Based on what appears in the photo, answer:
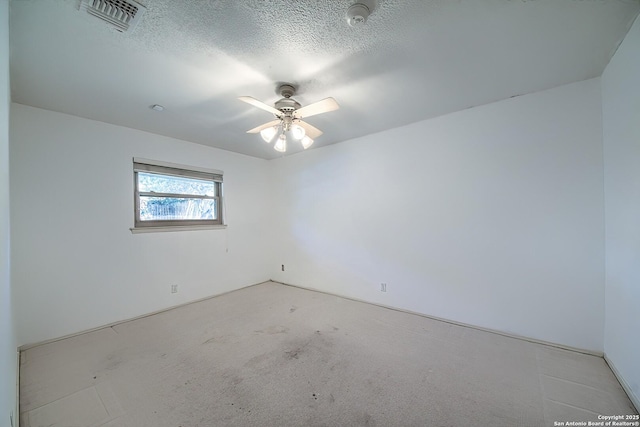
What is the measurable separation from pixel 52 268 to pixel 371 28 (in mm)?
3768

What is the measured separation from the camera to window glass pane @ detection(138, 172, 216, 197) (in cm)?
325

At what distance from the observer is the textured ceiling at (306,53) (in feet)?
4.55

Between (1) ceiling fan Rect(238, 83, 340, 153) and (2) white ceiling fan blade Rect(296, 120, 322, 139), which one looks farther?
(2) white ceiling fan blade Rect(296, 120, 322, 139)

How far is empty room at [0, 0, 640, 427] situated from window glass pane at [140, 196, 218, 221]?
A: 45 millimetres

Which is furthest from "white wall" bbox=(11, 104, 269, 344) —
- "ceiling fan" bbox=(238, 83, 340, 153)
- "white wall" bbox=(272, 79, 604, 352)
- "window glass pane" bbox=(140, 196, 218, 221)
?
"white wall" bbox=(272, 79, 604, 352)

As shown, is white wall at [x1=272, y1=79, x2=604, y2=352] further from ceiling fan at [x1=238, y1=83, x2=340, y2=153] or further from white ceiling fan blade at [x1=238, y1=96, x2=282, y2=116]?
white ceiling fan blade at [x1=238, y1=96, x2=282, y2=116]

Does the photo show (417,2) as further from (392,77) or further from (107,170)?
(107,170)

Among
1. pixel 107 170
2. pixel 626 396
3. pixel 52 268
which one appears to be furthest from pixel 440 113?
pixel 52 268

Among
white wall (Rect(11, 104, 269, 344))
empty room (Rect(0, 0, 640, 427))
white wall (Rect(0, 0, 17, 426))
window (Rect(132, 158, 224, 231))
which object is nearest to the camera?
white wall (Rect(0, 0, 17, 426))

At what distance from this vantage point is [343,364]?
2.08m

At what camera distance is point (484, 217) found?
8.67ft

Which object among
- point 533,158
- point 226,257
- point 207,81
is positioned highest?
point 207,81

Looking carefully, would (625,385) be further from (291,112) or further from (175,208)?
(175,208)

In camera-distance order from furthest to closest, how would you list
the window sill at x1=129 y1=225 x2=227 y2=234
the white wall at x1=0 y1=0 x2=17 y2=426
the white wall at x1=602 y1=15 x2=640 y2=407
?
the window sill at x1=129 y1=225 x2=227 y2=234 → the white wall at x1=602 y1=15 x2=640 y2=407 → the white wall at x1=0 y1=0 x2=17 y2=426
